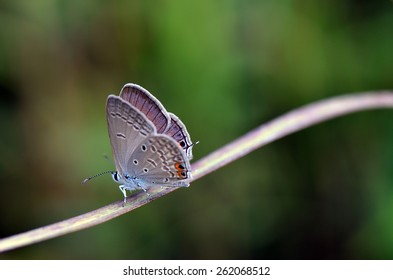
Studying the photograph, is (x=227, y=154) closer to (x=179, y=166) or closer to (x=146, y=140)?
(x=179, y=166)

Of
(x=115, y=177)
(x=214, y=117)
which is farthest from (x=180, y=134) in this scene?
(x=214, y=117)

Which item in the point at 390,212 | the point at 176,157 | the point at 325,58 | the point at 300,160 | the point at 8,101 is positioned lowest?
the point at 176,157

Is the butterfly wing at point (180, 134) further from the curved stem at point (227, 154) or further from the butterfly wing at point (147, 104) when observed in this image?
the curved stem at point (227, 154)

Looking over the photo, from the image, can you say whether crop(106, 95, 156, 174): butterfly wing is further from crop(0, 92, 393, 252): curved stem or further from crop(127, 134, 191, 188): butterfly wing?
crop(0, 92, 393, 252): curved stem

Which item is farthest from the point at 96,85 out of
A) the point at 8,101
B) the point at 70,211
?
the point at 70,211

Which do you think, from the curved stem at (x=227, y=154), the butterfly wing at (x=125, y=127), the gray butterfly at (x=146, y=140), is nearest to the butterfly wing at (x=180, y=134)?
the gray butterfly at (x=146, y=140)
